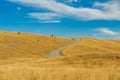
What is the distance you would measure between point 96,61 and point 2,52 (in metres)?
71.5

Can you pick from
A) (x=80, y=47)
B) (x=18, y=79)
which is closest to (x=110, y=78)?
(x=18, y=79)

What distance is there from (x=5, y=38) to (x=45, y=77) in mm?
126779

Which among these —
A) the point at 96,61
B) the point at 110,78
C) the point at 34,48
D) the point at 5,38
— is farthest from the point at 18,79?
the point at 5,38

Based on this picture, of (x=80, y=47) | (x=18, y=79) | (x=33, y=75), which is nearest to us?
(x=18, y=79)

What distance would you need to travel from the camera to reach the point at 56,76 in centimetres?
1182

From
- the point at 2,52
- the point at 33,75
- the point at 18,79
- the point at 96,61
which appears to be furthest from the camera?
the point at 2,52

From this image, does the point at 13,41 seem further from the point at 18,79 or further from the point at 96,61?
the point at 18,79

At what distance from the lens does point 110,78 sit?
11719 millimetres

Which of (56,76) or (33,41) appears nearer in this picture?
(56,76)

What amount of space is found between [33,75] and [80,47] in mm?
127138

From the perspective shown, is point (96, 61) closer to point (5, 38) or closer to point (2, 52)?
point (2, 52)

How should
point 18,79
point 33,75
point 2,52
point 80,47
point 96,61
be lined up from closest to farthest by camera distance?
point 18,79 < point 33,75 < point 96,61 < point 2,52 < point 80,47

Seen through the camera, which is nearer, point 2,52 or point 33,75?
point 33,75

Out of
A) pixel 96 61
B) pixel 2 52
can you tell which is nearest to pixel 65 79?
pixel 96 61
